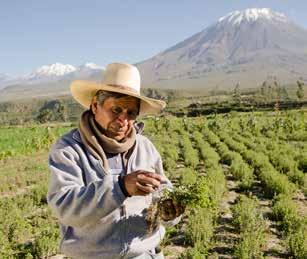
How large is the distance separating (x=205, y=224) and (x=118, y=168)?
4.25 meters

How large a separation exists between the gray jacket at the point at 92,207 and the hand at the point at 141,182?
7cm

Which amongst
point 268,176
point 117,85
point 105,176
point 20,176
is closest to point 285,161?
point 268,176

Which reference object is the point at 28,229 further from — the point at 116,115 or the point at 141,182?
the point at 141,182

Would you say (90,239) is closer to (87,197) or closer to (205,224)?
(87,197)

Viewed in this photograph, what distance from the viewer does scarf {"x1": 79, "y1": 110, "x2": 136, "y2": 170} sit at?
8.82 ft

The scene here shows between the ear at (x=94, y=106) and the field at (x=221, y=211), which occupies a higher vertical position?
the ear at (x=94, y=106)

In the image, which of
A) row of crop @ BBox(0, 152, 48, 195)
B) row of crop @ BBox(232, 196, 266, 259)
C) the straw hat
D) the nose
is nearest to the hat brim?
the straw hat

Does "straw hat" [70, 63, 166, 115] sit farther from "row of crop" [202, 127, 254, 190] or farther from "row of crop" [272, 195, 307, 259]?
"row of crop" [202, 127, 254, 190]

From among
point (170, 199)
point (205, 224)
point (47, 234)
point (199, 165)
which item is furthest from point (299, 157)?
point (170, 199)

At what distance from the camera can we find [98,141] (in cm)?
274

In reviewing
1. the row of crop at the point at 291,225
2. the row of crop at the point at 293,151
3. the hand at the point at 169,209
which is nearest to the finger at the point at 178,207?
the hand at the point at 169,209

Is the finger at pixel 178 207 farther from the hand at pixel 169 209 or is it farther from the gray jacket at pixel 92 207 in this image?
the gray jacket at pixel 92 207

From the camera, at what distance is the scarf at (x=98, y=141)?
2.69 metres

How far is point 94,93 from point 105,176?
0.72 metres
